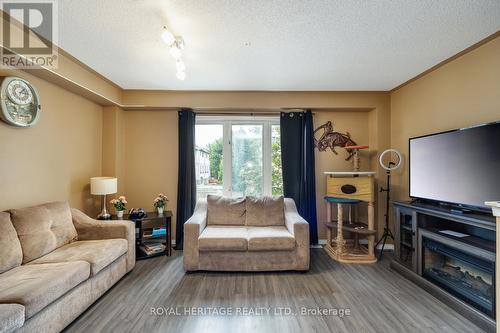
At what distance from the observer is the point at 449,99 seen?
2.52 meters

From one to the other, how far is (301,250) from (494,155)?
79.8 inches

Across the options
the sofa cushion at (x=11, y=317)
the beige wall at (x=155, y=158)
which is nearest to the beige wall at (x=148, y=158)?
the beige wall at (x=155, y=158)

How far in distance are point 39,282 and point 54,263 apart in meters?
0.41

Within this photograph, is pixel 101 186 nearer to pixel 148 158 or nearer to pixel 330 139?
pixel 148 158

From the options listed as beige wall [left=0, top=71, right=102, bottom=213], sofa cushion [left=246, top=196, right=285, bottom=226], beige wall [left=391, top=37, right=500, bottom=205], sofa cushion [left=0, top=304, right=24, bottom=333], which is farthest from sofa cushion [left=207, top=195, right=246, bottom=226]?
beige wall [left=391, top=37, right=500, bottom=205]

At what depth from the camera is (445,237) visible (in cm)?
211

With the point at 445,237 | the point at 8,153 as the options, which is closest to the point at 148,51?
the point at 8,153

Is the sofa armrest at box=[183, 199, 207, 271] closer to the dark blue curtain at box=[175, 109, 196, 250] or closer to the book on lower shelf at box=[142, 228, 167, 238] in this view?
the book on lower shelf at box=[142, 228, 167, 238]

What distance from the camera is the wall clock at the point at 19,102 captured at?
6.57 ft

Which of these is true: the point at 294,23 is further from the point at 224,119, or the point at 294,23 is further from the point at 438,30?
the point at 224,119

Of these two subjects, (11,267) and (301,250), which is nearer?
(11,267)

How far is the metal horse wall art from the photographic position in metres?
3.71

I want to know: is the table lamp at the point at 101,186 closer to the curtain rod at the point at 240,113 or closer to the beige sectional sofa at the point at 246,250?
the beige sectional sofa at the point at 246,250

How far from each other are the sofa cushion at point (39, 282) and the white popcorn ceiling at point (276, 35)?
2.07m
